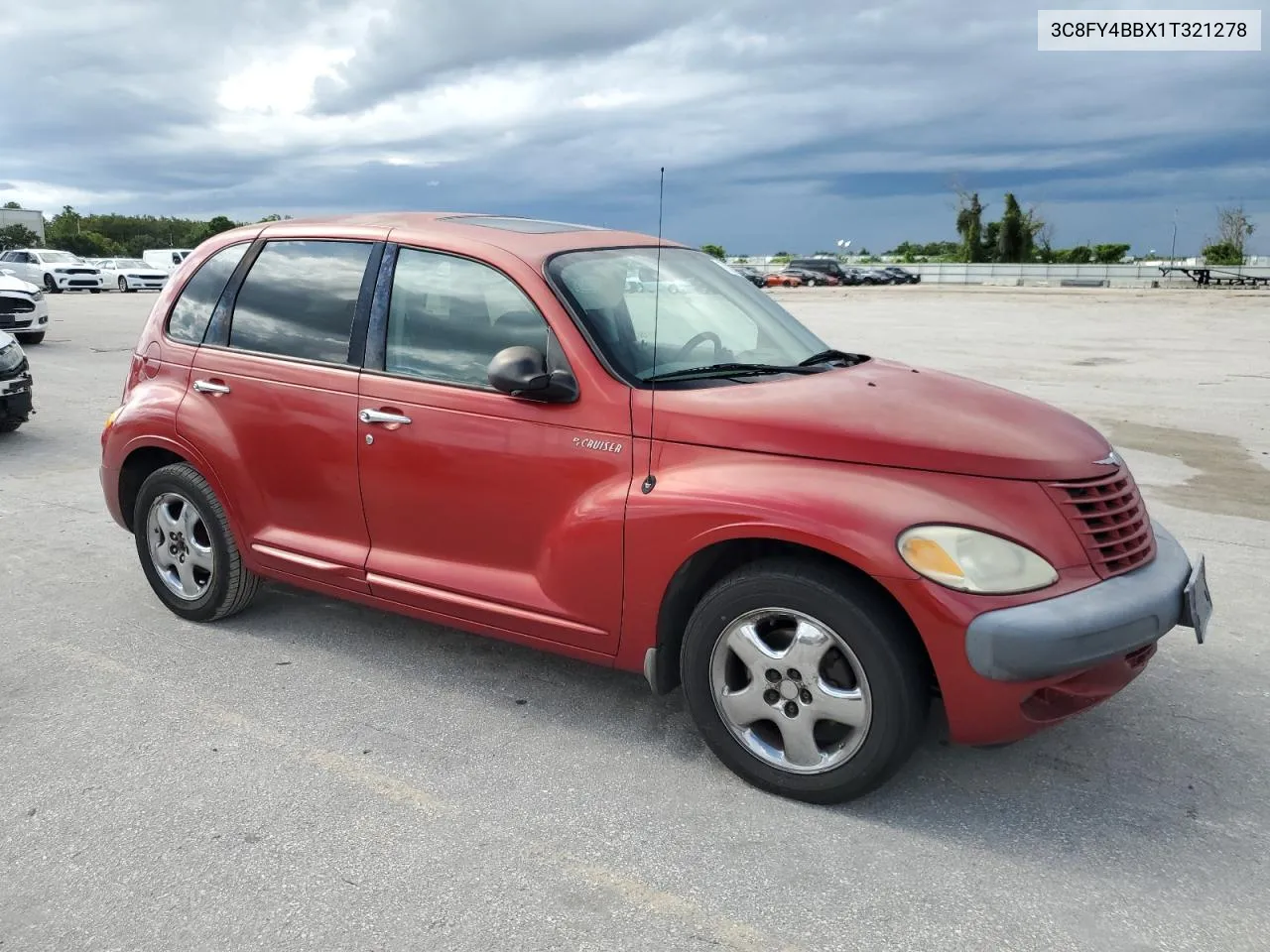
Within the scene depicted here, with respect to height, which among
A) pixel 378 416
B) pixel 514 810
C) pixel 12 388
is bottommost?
pixel 514 810

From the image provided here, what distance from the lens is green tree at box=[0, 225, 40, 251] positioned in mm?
75188

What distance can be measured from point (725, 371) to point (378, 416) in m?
1.31

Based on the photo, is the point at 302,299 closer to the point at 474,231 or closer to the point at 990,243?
the point at 474,231

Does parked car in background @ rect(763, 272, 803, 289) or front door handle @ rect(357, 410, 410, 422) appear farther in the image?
parked car in background @ rect(763, 272, 803, 289)

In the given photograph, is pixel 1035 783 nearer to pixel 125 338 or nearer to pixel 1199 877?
pixel 1199 877

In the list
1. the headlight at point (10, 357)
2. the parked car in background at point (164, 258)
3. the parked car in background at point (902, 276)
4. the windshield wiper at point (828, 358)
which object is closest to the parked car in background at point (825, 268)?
the parked car in background at point (902, 276)

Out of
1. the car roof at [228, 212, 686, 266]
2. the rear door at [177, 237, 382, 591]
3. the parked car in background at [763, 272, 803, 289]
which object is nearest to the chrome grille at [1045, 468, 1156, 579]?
the car roof at [228, 212, 686, 266]

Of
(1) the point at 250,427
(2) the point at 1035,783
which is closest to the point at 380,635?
(1) the point at 250,427

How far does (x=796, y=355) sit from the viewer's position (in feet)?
13.4

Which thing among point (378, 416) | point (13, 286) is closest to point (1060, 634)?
point (378, 416)

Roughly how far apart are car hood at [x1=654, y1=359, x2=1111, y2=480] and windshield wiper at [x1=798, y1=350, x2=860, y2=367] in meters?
0.39

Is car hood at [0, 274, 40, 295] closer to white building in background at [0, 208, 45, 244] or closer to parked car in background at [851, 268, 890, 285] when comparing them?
parked car in background at [851, 268, 890, 285]

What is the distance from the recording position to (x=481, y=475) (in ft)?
12.2

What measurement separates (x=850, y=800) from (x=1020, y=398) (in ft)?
4.89
